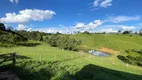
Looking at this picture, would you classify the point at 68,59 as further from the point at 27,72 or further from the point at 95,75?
the point at 27,72

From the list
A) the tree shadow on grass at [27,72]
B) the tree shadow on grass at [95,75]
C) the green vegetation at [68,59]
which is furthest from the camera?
the tree shadow on grass at [95,75]

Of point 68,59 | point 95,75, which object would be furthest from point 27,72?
point 68,59

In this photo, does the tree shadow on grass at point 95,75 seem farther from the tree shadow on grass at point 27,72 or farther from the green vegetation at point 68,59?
the tree shadow on grass at point 27,72

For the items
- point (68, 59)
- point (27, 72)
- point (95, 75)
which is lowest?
point (68, 59)

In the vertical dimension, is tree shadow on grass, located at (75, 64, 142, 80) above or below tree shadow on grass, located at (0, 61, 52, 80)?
below

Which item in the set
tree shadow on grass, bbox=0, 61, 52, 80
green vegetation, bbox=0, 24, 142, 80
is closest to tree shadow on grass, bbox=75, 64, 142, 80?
green vegetation, bbox=0, 24, 142, 80

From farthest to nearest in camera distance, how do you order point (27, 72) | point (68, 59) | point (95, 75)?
point (68, 59), point (95, 75), point (27, 72)

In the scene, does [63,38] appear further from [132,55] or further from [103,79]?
[103,79]

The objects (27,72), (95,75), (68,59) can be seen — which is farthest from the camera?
(68,59)

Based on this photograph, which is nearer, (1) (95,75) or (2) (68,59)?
(1) (95,75)

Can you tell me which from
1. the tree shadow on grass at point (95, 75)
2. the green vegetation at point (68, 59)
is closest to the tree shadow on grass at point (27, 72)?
the green vegetation at point (68, 59)

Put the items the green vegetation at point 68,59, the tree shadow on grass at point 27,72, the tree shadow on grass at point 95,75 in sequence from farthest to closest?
the tree shadow on grass at point 95,75, the green vegetation at point 68,59, the tree shadow on grass at point 27,72

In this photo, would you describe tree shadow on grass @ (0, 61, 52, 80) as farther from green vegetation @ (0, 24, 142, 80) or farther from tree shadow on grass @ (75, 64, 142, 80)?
tree shadow on grass @ (75, 64, 142, 80)

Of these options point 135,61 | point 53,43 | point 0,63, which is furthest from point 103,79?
point 53,43
